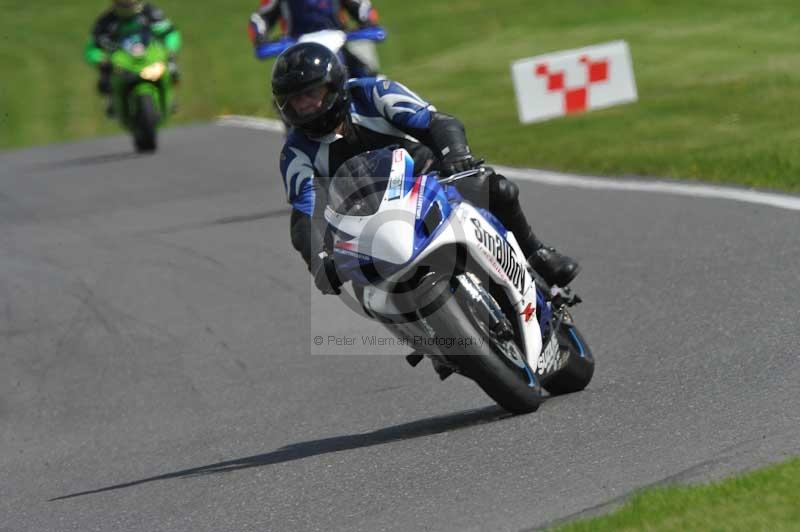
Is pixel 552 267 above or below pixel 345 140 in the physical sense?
below

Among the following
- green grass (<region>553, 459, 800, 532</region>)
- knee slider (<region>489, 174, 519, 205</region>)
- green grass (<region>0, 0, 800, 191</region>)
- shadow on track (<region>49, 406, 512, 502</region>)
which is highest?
knee slider (<region>489, 174, 519, 205</region>)

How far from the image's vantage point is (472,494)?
214 inches

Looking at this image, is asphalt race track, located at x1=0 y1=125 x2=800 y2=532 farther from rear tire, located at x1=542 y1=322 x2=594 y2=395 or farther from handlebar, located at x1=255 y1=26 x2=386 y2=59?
handlebar, located at x1=255 y1=26 x2=386 y2=59

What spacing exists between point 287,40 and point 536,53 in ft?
39.2

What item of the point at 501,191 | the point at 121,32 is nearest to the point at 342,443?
the point at 501,191

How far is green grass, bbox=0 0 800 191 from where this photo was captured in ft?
46.5

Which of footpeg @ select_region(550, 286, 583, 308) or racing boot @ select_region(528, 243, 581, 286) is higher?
racing boot @ select_region(528, 243, 581, 286)

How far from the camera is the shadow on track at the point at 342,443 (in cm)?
677

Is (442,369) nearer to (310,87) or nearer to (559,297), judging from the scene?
(559,297)

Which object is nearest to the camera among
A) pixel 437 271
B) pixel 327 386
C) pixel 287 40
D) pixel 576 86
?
pixel 437 271

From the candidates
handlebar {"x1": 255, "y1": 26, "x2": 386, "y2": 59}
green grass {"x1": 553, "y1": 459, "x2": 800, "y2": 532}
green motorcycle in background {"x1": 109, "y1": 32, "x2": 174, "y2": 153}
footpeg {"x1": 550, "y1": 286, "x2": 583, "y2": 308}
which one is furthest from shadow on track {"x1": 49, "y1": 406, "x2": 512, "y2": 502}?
green motorcycle in background {"x1": 109, "y1": 32, "x2": 174, "y2": 153}

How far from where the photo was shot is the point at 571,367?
705 centimetres

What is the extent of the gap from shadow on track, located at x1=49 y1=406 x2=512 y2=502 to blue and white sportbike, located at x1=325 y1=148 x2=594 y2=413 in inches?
14.0

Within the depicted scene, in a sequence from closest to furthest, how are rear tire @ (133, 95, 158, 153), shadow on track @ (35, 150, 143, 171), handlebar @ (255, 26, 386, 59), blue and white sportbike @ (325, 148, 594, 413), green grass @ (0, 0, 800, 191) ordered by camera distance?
1. blue and white sportbike @ (325, 148, 594, 413)
2. handlebar @ (255, 26, 386, 59)
3. green grass @ (0, 0, 800, 191)
4. rear tire @ (133, 95, 158, 153)
5. shadow on track @ (35, 150, 143, 171)
